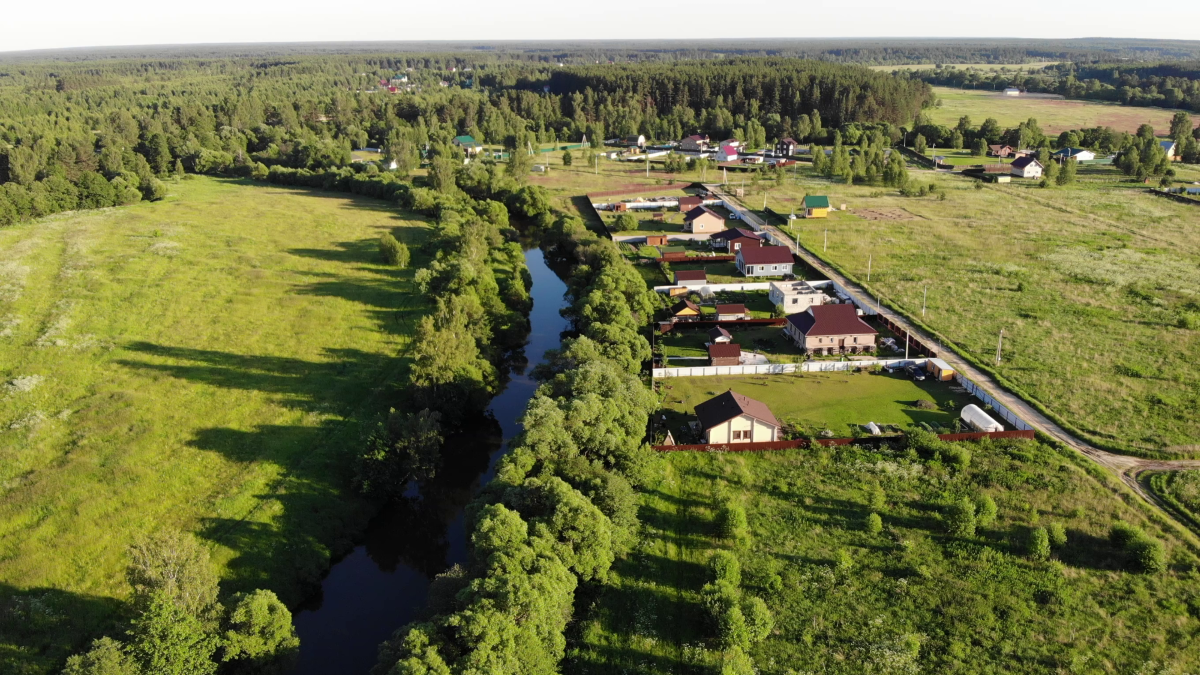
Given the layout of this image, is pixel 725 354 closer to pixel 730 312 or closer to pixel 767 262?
pixel 730 312

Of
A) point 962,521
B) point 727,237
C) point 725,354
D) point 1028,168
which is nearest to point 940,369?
point 725,354

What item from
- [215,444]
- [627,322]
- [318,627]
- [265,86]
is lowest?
[318,627]

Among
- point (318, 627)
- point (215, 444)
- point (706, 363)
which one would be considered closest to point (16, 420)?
point (215, 444)

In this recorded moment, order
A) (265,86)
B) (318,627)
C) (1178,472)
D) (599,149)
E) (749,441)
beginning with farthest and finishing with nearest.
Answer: (265,86), (599,149), (749,441), (1178,472), (318,627)

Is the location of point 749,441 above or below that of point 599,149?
below

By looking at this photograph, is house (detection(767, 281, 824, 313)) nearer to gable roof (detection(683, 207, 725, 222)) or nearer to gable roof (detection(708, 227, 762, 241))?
gable roof (detection(708, 227, 762, 241))

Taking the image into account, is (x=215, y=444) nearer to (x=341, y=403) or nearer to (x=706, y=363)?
(x=341, y=403)

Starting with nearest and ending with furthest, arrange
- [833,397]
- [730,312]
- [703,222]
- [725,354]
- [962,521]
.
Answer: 1. [962,521]
2. [833,397]
3. [725,354]
4. [730,312]
5. [703,222]
